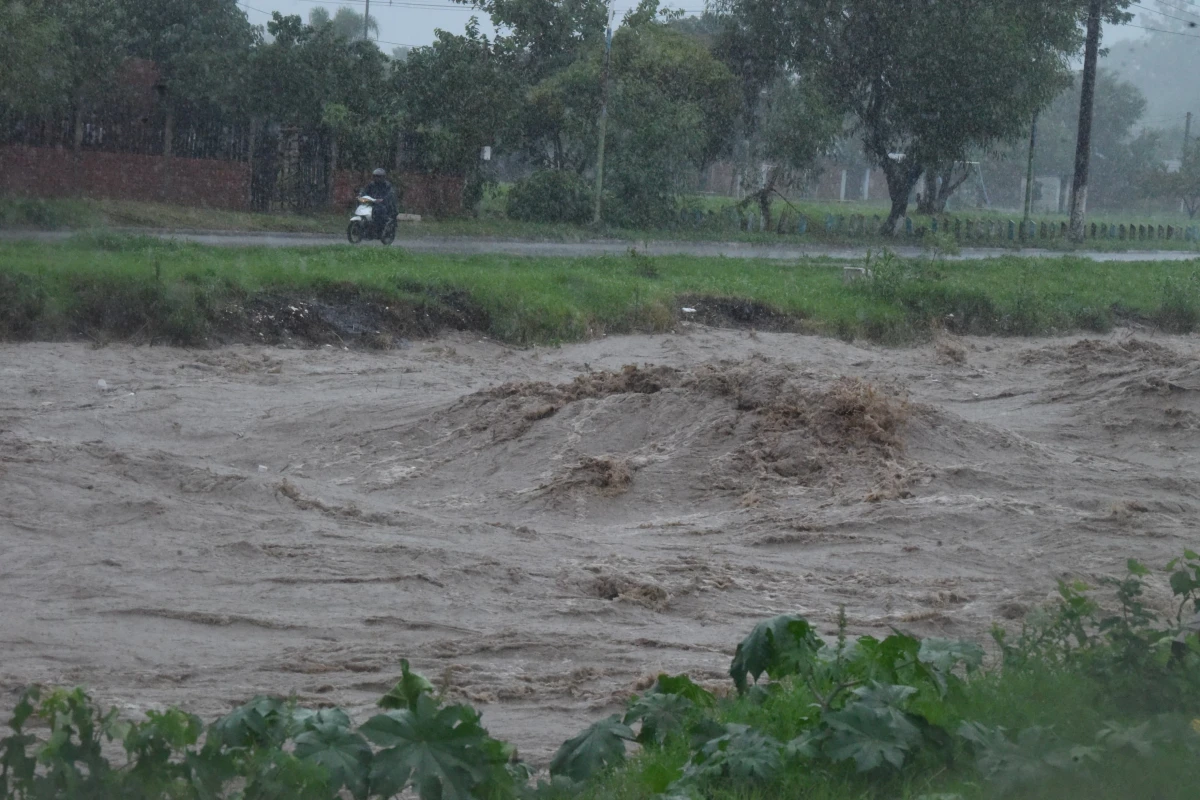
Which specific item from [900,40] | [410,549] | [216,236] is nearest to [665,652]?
[410,549]

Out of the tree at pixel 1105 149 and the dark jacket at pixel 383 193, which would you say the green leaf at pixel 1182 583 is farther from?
the tree at pixel 1105 149

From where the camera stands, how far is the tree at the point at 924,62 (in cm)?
3456

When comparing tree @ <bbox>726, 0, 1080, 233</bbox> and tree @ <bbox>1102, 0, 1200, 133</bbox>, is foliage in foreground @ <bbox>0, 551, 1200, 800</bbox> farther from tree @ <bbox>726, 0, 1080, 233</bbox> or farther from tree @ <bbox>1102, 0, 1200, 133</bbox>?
tree @ <bbox>1102, 0, 1200, 133</bbox>

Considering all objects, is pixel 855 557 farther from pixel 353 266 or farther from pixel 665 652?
pixel 353 266

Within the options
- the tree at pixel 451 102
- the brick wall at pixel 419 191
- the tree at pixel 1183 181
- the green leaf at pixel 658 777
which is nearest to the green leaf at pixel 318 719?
the green leaf at pixel 658 777

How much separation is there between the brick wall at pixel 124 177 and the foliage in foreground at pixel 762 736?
23360mm

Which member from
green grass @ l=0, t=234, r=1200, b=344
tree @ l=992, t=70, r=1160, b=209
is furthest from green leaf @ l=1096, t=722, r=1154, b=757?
tree @ l=992, t=70, r=1160, b=209

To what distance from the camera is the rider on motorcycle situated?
2262 centimetres

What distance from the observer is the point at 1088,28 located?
115 feet

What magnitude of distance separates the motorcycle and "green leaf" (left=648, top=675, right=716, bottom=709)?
59.3 feet

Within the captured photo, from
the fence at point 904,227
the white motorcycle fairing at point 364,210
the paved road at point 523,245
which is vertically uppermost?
the fence at point 904,227

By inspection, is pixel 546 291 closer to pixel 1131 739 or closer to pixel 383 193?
pixel 383 193

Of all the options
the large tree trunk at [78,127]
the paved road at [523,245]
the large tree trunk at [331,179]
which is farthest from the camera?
the large tree trunk at [331,179]

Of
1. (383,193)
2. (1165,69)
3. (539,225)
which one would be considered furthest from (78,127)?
(1165,69)
